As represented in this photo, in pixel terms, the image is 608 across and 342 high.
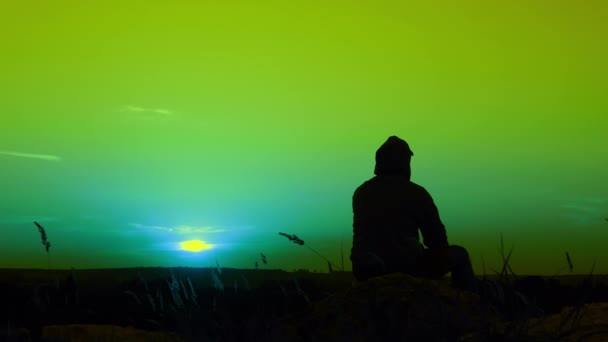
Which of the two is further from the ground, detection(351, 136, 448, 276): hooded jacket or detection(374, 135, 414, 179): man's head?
detection(374, 135, 414, 179): man's head

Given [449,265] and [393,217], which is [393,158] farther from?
[449,265]

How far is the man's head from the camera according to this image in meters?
13.3

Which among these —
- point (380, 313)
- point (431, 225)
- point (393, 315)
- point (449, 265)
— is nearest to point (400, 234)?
point (431, 225)

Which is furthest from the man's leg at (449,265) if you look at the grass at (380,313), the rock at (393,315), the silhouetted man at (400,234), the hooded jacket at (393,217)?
the rock at (393,315)

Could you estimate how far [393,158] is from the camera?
13.3 meters

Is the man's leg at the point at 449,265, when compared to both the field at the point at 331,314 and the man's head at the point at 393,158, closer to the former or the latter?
the man's head at the point at 393,158

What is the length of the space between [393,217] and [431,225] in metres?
0.63

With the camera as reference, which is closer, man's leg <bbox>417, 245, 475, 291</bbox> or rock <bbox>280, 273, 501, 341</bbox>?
rock <bbox>280, 273, 501, 341</bbox>

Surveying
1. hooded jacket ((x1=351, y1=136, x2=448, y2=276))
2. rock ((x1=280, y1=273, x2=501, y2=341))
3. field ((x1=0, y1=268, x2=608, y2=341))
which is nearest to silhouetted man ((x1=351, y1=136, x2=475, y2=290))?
hooded jacket ((x1=351, y1=136, x2=448, y2=276))

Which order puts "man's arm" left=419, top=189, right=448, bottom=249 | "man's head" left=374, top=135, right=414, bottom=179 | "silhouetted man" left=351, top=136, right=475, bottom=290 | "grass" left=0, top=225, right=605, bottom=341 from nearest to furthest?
"grass" left=0, top=225, right=605, bottom=341 < "silhouetted man" left=351, top=136, right=475, bottom=290 < "man's arm" left=419, top=189, right=448, bottom=249 < "man's head" left=374, top=135, right=414, bottom=179

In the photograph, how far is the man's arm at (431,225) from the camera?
41.7ft

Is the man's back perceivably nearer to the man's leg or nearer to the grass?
the man's leg

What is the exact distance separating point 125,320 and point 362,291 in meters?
4.92

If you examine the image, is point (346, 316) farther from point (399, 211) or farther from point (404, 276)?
point (399, 211)
